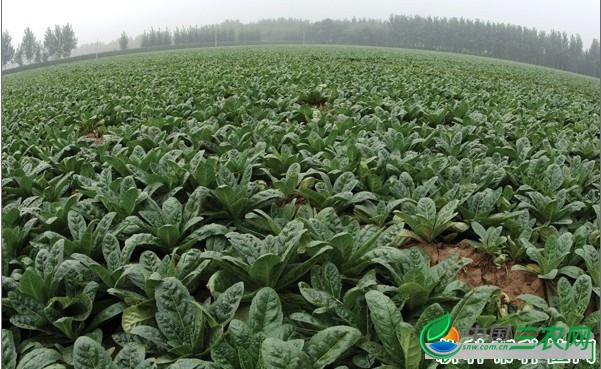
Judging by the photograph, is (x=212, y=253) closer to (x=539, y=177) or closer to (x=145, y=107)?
(x=539, y=177)

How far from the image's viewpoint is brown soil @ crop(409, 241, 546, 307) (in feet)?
6.91

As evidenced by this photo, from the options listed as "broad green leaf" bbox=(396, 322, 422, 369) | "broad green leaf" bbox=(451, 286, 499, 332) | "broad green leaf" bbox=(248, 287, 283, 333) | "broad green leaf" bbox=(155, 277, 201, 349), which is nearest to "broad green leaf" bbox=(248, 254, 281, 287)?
"broad green leaf" bbox=(248, 287, 283, 333)

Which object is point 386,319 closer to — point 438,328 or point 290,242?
point 438,328

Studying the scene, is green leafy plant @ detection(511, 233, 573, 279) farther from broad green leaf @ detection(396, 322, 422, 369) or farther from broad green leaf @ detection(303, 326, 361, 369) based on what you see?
broad green leaf @ detection(303, 326, 361, 369)

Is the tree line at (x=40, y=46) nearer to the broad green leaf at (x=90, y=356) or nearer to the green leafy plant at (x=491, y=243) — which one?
the broad green leaf at (x=90, y=356)

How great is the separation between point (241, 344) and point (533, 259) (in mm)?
1363

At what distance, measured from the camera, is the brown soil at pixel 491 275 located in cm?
211

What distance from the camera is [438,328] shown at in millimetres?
1615

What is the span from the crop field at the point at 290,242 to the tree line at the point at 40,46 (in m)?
0.74

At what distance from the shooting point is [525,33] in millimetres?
2586

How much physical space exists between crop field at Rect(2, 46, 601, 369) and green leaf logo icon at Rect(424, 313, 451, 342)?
0.02m

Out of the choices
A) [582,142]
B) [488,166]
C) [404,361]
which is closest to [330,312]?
[404,361]

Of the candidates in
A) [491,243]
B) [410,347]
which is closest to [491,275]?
[491,243]

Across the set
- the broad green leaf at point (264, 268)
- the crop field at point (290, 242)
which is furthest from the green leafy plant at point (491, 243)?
the broad green leaf at point (264, 268)
